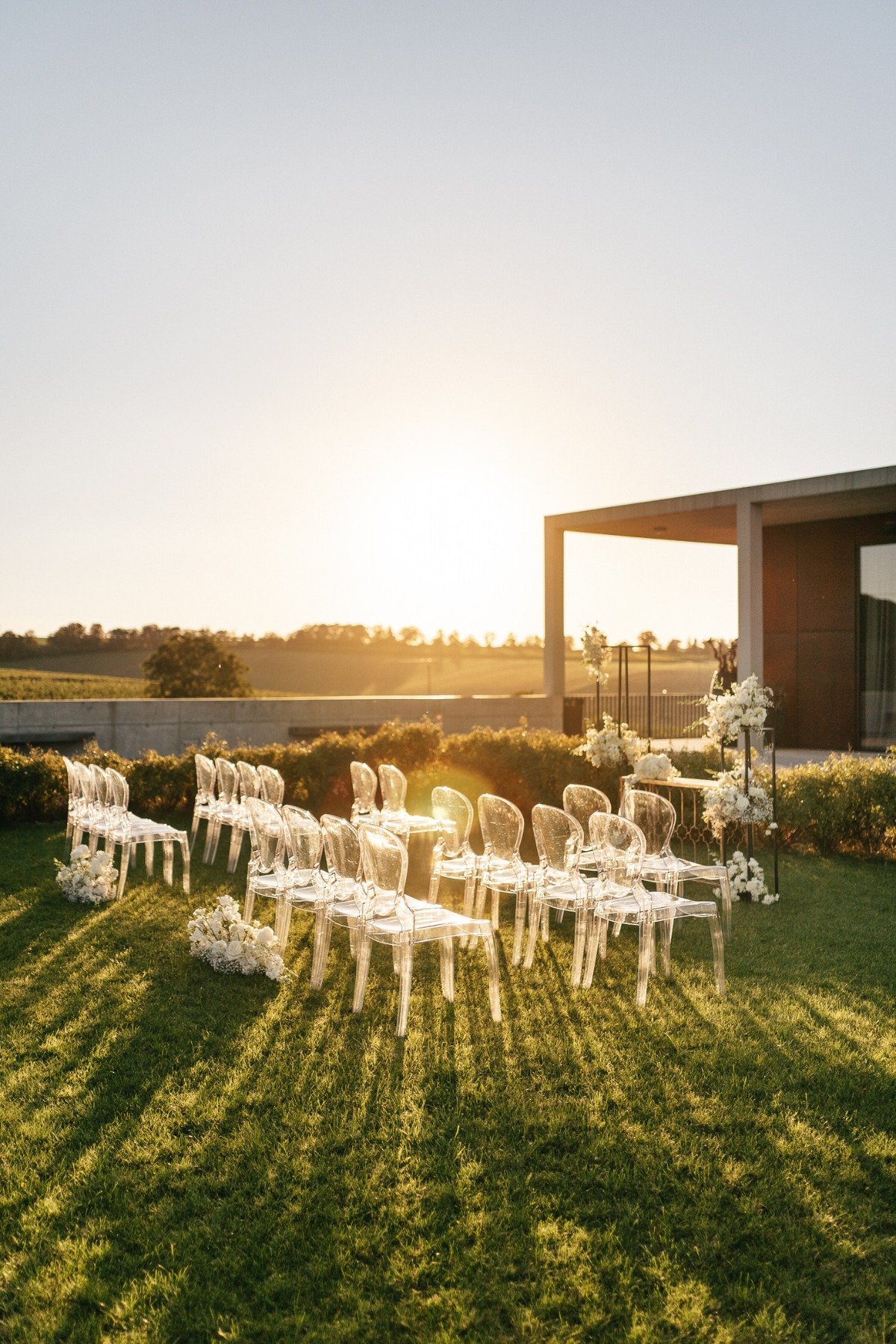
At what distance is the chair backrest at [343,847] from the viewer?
17.5 ft

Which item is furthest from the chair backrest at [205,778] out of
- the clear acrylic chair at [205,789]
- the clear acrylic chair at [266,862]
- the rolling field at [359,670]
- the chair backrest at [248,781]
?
the rolling field at [359,670]

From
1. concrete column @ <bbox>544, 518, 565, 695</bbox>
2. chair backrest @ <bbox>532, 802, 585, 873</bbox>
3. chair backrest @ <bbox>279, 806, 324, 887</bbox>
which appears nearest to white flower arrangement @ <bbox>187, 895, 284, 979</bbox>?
chair backrest @ <bbox>279, 806, 324, 887</bbox>

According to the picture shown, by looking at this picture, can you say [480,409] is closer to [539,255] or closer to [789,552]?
[539,255]

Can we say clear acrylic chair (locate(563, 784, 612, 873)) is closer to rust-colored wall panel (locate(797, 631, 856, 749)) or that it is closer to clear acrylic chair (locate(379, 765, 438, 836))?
clear acrylic chair (locate(379, 765, 438, 836))

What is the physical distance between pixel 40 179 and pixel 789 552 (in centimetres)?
1258

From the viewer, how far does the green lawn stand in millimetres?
2832

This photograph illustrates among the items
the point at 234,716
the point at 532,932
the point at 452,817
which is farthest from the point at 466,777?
the point at 532,932

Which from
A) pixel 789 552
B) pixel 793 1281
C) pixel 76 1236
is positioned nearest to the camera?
pixel 793 1281

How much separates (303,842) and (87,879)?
2594 mm

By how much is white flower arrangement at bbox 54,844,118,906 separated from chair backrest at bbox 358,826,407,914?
3.23 meters

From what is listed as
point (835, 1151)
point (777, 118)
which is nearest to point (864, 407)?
point (777, 118)

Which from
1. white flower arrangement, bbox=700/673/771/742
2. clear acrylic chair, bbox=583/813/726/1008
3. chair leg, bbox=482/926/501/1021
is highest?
white flower arrangement, bbox=700/673/771/742

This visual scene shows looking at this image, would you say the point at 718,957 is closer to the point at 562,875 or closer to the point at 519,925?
the point at 562,875

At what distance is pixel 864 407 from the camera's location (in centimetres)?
1350
